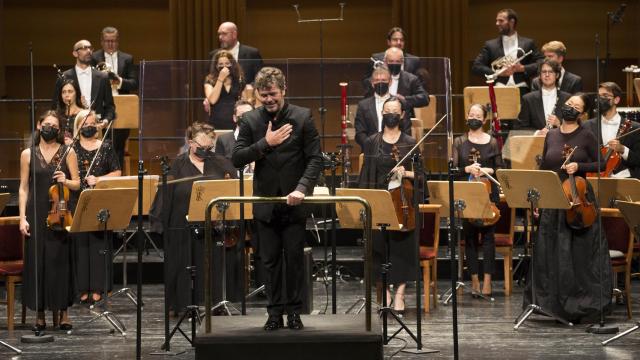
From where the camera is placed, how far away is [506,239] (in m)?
8.71

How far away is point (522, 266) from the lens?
8.83m

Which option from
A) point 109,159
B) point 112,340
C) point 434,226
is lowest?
point 112,340

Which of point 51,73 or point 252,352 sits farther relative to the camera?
point 51,73

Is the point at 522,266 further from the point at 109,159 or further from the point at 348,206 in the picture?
the point at 109,159

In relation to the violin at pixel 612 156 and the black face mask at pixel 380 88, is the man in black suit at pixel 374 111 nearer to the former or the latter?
the black face mask at pixel 380 88

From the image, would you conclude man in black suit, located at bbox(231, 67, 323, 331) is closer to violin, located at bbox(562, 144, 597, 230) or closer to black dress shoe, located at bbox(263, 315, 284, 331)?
black dress shoe, located at bbox(263, 315, 284, 331)

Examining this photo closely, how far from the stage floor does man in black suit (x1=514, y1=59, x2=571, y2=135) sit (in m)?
1.47

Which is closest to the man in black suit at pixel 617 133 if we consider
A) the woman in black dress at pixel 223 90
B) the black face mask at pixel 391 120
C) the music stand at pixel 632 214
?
the music stand at pixel 632 214

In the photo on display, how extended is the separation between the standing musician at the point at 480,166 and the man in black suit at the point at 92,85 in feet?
9.29

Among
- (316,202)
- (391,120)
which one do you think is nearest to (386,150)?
(391,120)

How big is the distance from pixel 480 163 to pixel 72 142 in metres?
3.02

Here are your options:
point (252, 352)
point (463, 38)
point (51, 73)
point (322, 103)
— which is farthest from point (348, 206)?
point (51, 73)

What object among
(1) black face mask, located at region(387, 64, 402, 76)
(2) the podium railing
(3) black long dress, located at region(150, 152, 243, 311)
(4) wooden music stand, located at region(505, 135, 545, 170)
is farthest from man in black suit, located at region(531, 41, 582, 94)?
(2) the podium railing

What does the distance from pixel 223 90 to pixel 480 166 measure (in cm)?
216
